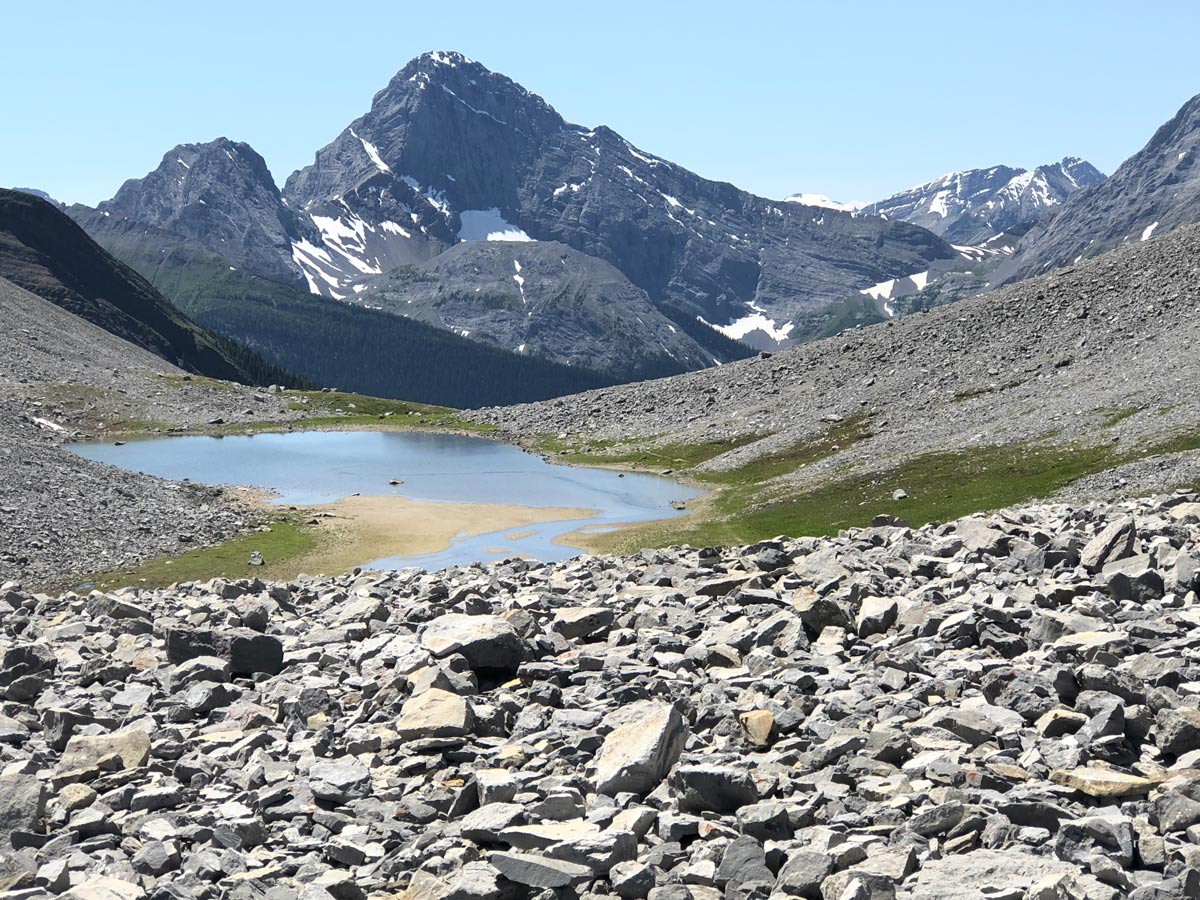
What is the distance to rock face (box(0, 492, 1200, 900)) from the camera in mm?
14625

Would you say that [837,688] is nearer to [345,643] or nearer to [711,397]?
[345,643]

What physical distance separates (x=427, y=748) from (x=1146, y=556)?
1910cm

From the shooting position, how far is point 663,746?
1817 cm

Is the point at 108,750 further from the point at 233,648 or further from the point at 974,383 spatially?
the point at 974,383

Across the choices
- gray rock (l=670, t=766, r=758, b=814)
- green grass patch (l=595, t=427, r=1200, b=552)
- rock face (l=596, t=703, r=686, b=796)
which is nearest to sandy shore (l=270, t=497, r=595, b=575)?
green grass patch (l=595, t=427, r=1200, b=552)

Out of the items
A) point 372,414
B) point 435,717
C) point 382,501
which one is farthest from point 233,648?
point 372,414

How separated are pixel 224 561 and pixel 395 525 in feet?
64.9

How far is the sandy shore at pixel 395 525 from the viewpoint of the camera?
71375mm

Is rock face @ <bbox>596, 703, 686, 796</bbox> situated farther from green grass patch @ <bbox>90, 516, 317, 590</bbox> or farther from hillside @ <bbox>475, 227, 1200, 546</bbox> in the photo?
hillside @ <bbox>475, 227, 1200, 546</bbox>

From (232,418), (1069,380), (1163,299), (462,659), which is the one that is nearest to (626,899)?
(462,659)

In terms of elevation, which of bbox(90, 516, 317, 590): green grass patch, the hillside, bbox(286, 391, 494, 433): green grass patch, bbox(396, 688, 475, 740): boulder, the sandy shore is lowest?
bbox(90, 516, 317, 590): green grass patch

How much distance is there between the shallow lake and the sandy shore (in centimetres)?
181

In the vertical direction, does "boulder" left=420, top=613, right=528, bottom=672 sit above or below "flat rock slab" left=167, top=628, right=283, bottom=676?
above

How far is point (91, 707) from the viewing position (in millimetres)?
24406
